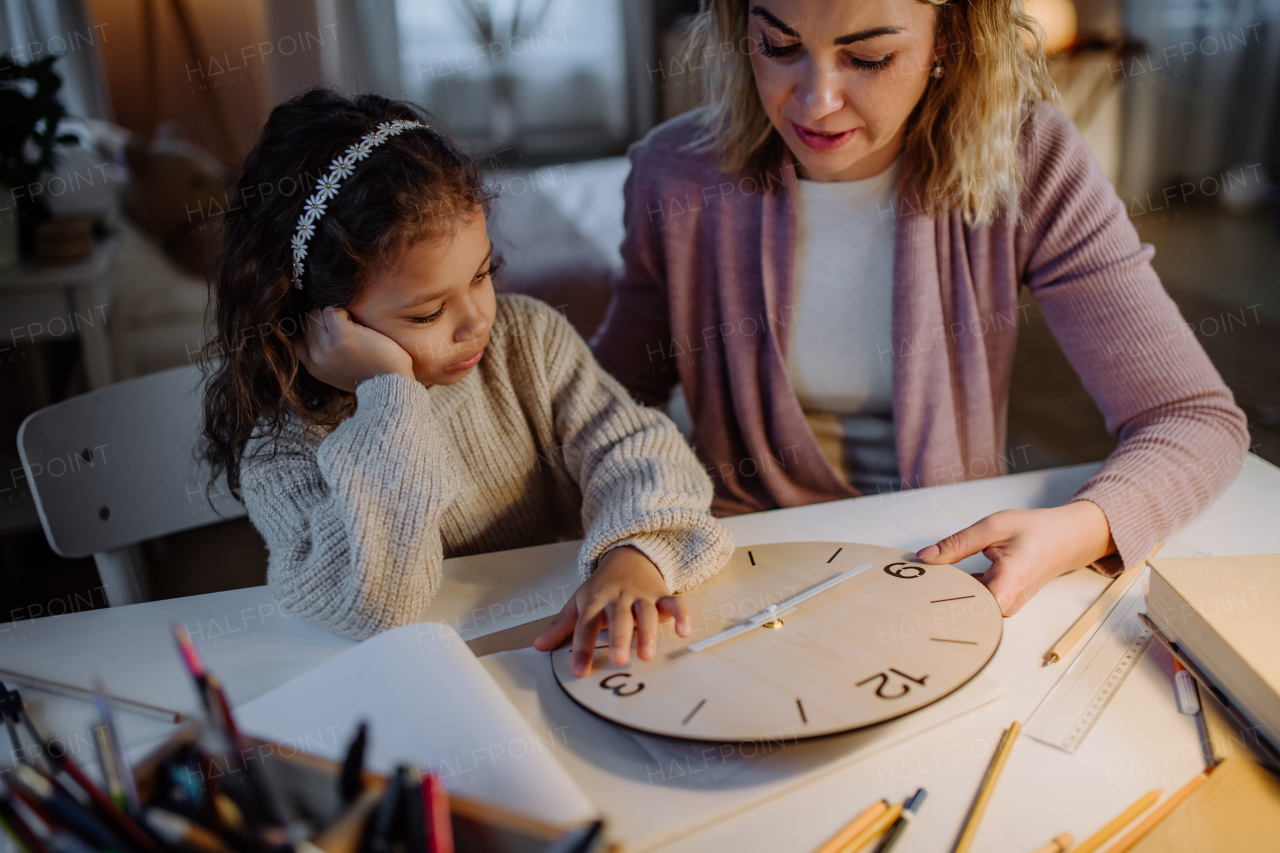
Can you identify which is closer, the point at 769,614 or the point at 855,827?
the point at 855,827

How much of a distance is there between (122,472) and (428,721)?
725 mm

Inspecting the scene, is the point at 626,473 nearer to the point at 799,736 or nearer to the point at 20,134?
the point at 799,736

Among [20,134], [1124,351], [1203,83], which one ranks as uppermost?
[20,134]

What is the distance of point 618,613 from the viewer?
731 millimetres

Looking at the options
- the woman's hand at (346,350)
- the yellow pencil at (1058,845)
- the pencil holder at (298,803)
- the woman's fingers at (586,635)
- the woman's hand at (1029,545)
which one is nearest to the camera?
the pencil holder at (298,803)

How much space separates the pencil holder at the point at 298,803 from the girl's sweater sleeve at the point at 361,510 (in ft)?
1.17

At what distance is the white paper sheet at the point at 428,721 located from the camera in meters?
0.54

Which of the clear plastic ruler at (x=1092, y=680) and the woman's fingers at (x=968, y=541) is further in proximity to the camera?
the woman's fingers at (x=968, y=541)

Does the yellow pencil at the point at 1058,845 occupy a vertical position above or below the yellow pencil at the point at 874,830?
below

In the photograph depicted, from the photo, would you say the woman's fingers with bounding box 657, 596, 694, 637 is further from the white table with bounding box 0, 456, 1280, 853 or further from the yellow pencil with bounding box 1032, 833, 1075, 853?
the yellow pencil with bounding box 1032, 833, 1075, 853

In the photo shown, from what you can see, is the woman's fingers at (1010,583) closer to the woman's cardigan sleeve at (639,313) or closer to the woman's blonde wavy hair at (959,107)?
the woman's blonde wavy hair at (959,107)

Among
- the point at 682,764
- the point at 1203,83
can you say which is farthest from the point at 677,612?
the point at 1203,83

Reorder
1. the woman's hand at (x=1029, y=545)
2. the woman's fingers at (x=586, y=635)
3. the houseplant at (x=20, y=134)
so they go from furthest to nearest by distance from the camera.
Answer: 1. the houseplant at (x=20, y=134)
2. the woman's hand at (x=1029, y=545)
3. the woman's fingers at (x=586, y=635)

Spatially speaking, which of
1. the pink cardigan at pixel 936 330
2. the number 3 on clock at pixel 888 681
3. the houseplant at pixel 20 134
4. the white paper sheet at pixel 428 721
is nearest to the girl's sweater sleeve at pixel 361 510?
the white paper sheet at pixel 428 721
